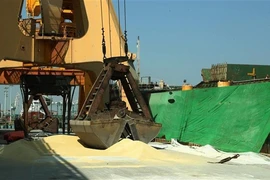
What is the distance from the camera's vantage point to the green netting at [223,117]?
66.4 ft

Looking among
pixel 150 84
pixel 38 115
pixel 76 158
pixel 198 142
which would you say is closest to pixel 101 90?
pixel 76 158

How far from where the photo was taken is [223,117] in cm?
2292

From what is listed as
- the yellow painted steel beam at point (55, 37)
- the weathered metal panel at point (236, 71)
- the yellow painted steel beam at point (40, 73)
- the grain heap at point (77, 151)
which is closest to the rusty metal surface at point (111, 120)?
the grain heap at point (77, 151)

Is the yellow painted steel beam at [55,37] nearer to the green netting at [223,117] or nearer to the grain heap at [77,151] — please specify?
the green netting at [223,117]

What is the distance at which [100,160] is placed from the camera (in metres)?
17.6

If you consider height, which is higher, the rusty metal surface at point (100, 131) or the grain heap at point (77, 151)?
the rusty metal surface at point (100, 131)

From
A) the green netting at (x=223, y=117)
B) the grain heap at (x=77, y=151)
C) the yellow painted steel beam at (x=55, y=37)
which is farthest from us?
the yellow painted steel beam at (x=55, y=37)

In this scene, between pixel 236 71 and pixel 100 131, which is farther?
pixel 236 71

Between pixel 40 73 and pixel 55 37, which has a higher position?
pixel 55 37

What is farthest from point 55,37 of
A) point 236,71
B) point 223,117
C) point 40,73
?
point 236,71

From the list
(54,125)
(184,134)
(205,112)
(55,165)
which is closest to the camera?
(55,165)

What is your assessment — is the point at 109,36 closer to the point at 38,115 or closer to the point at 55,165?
the point at 55,165

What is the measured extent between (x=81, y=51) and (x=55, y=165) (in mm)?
14722

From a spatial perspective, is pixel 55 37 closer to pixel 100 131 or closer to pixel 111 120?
pixel 111 120
